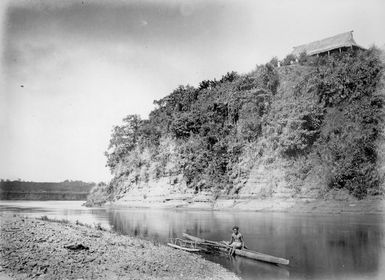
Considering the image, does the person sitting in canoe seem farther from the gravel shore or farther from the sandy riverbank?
the sandy riverbank

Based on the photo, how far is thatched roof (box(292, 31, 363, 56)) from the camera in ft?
163

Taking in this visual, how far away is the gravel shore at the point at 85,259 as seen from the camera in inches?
441

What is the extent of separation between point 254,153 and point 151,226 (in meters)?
21.4

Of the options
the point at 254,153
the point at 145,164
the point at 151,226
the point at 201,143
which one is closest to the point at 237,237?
the point at 151,226

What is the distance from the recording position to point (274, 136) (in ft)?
144

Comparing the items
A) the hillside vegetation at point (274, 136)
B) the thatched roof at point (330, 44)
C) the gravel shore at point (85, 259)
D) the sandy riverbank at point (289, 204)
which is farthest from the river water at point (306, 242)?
the thatched roof at point (330, 44)

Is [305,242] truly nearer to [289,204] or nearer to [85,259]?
[85,259]

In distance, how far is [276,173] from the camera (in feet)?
137

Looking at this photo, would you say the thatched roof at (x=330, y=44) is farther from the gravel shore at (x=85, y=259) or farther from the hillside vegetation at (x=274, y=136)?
the gravel shore at (x=85, y=259)

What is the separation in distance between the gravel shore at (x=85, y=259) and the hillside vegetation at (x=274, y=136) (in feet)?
85.3

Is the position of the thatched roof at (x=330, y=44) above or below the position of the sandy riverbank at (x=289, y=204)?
above

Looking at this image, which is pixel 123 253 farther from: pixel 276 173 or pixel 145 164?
pixel 145 164

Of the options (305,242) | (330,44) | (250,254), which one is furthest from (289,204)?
(330,44)

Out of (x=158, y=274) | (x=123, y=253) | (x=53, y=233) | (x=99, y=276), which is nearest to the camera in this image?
(x=99, y=276)
